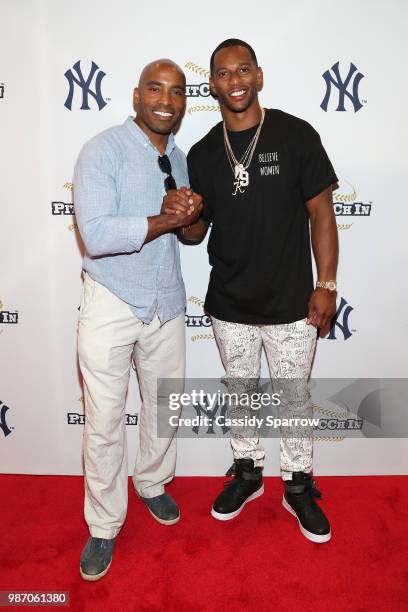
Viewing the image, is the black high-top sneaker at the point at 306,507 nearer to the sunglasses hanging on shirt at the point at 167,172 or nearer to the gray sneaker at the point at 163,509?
the gray sneaker at the point at 163,509

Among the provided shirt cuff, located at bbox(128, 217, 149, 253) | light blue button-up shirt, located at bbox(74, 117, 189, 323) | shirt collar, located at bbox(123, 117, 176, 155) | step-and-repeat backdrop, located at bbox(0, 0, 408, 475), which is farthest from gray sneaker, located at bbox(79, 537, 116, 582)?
shirt collar, located at bbox(123, 117, 176, 155)

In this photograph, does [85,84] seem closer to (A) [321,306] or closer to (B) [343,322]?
(A) [321,306]

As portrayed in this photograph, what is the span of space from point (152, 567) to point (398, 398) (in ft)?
5.06

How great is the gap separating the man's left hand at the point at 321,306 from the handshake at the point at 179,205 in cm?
64

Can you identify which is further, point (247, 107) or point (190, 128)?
point (190, 128)

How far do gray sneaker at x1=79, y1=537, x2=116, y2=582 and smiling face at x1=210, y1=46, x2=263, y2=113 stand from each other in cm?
188

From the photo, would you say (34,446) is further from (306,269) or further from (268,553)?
(306,269)

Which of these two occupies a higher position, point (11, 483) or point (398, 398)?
point (398, 398)

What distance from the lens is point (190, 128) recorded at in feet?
8.20

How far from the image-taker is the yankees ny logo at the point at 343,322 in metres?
2.71

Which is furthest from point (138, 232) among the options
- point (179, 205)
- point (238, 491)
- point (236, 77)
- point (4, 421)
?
point (4, 421)

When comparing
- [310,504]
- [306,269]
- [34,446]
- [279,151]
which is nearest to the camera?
[279,151]

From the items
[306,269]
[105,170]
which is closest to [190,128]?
[105,170]

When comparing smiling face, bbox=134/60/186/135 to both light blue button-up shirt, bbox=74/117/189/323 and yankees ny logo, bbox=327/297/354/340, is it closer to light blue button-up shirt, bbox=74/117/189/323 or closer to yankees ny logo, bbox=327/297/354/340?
light blue button-up shirt, bbox=74/117/189/323
